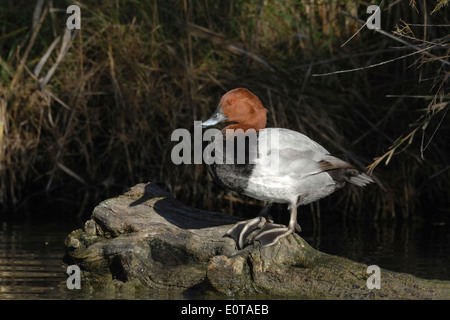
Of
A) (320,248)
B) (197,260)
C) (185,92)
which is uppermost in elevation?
(185,92)

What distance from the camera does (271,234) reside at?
4.13m

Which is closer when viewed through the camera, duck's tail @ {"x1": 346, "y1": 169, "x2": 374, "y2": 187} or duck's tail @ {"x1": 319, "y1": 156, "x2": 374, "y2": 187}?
duck's tail @ {"x1": 319, "y1": 156, "x2": 374, "y2": 187}

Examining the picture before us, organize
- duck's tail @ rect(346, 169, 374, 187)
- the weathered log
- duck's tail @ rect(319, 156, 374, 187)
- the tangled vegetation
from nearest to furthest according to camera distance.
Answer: the weathered log < duck's tail @ rect(319, 156, 374, 187) < duck's tail @ rect(346, 169, 374, 187) < the tangled vegetation

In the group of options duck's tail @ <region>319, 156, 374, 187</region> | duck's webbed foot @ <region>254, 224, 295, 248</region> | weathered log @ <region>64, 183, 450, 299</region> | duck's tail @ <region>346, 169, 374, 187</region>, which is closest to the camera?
weathered log @ <region>64, 183, 450, 299</region>

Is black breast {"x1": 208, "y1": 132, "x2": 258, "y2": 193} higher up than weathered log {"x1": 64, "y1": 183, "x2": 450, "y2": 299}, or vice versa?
black breast {"x1": 208, "y1": 132, "x2": 258, "y2": 193}

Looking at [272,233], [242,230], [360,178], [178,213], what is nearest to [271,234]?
[272,233]

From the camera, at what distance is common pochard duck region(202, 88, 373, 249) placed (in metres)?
4.19

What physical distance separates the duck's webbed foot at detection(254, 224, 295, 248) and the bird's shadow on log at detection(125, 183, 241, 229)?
1.19ft

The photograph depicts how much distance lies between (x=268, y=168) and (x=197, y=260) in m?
0.65

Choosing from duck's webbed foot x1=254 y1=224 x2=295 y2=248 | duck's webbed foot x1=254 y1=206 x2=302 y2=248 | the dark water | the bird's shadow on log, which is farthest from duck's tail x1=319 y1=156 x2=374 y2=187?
the dark water

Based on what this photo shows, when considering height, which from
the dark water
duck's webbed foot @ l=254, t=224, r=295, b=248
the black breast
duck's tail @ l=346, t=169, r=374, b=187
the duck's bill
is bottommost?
the dark water

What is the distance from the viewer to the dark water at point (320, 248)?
4281 millimetres

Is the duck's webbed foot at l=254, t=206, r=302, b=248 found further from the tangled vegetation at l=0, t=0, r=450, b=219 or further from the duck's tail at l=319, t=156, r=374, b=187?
the tangled vegetation at l=0, t=0, r=450, b=219

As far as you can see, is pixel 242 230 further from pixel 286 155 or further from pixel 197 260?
pixel 286 155
